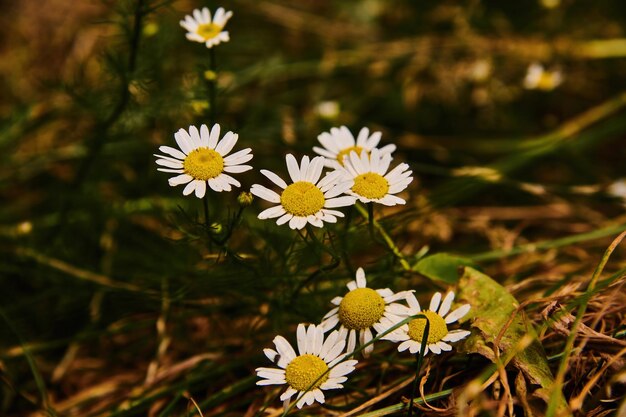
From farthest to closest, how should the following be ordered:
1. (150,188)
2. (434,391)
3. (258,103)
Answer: (258,103)
(150,188)
(434,391)

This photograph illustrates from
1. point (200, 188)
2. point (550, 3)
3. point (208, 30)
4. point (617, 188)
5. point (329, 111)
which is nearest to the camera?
point (200, 188)

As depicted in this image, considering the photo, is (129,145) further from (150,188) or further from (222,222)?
(222,222)

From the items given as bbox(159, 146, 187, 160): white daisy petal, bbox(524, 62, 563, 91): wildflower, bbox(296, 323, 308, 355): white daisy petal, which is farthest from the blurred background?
bbox(296, 323, 308, 355): white daisy petal

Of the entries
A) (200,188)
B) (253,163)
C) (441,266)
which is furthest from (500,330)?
(253,163)

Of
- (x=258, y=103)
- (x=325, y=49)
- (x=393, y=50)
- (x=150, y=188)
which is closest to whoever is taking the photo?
(x=150, y=188)

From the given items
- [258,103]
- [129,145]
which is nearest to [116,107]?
[129,145]

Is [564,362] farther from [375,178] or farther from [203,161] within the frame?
[203,161]

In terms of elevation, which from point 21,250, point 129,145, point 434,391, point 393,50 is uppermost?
point 393,50
